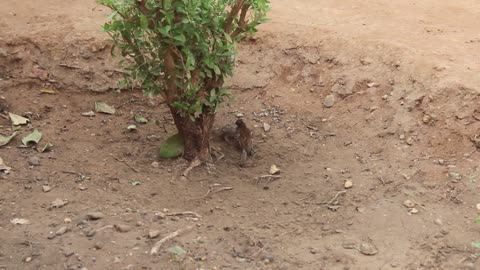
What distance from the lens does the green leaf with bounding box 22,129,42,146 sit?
389cm

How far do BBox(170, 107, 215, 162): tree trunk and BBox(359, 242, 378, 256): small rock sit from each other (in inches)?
45.8

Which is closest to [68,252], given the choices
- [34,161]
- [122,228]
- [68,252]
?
[68,252]

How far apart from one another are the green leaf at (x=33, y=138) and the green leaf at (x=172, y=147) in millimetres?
792

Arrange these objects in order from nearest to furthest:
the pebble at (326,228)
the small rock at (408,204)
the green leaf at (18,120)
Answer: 1. the pebble at (326,228)
2. the small rock at (408,204)
3. the green leaf at (18,120)

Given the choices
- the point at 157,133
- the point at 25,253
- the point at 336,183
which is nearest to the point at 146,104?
the point at 157,133

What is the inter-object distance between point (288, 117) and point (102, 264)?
1973 millimetres

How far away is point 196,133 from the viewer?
12.1 feet

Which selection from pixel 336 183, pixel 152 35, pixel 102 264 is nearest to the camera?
pixel 102 264

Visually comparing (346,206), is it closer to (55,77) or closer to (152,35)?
(152,35)

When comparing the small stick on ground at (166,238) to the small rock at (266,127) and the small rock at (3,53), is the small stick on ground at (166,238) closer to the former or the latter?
the small rock at (266,127)

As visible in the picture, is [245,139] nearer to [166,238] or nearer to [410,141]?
[410,141]

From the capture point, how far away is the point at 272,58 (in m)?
4.65

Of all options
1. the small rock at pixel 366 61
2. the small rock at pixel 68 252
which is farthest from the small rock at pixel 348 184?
the small rock at pixel 68 252

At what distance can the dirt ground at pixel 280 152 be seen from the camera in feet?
9.82
